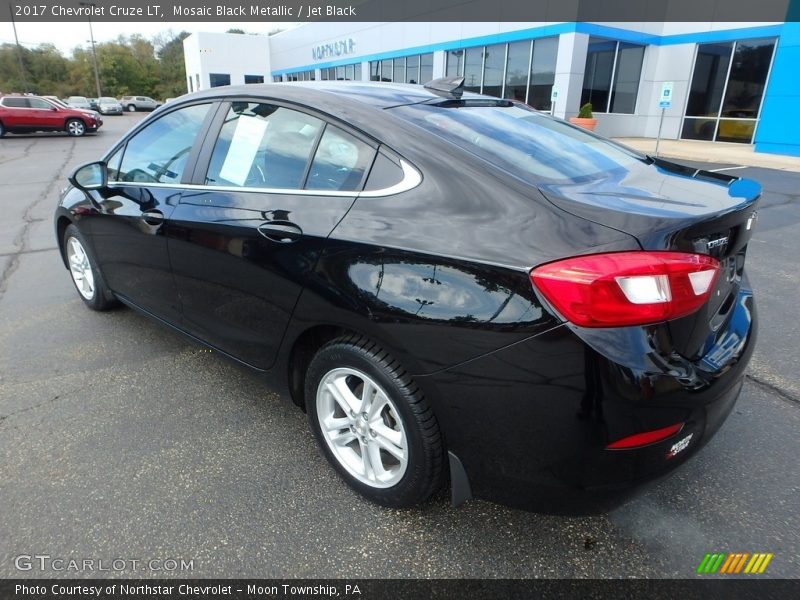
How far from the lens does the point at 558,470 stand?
1.69 m

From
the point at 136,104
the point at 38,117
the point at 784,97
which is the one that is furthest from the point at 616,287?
the point at 136,104

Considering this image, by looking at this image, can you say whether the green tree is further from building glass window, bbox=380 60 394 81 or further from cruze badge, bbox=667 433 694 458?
cruze badge, bbox=667 433 694 458

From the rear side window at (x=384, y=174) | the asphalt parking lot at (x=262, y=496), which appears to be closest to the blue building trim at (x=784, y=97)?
the asphalt parking lot at (x=262, y=496)

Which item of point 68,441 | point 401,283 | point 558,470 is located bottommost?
point 68,441

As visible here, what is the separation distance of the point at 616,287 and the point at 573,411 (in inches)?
15.3

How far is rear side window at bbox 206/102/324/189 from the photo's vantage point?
2387 millimetres

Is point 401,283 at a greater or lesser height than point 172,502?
greater

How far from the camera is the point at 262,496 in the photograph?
7.58ft

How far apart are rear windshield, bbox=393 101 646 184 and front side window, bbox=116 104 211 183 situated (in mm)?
1329

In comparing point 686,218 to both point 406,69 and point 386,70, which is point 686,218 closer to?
point 406,69

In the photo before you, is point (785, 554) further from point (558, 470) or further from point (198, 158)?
point (198, 158)

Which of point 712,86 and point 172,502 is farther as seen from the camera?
point 712,86

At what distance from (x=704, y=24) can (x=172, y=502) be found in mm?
21795

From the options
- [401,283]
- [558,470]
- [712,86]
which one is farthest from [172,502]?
[712,86]
